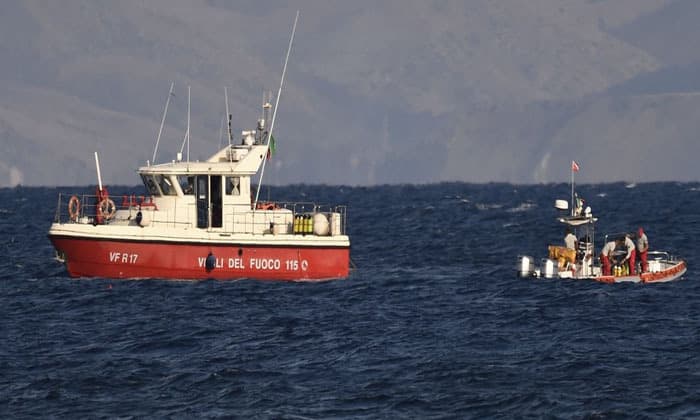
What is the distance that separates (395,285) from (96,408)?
21602 millimetres

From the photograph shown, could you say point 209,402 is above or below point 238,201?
below

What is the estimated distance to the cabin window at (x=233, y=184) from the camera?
1843 inches

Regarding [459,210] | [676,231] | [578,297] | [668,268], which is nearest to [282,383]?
[578,297]

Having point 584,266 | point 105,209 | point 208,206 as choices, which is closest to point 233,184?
point 208,206

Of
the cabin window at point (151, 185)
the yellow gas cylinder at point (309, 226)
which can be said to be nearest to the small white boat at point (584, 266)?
the yellow gas cylinder at point (309, 226)

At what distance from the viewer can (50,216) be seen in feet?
336

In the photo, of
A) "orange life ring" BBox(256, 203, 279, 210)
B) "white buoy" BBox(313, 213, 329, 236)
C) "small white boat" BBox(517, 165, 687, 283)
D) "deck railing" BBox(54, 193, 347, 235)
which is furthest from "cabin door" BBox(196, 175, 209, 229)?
"small white boat" BBox(517, 165, 687, 283)

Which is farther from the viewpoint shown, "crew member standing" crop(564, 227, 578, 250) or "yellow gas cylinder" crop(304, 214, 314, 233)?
"crew member standing" crop(564, 227, 578, 250)

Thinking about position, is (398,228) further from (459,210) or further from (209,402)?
(209,402)

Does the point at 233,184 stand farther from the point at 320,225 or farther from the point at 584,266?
the point at 584,266

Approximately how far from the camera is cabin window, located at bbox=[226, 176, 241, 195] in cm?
4681

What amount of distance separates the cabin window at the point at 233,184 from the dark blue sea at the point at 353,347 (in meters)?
3.15

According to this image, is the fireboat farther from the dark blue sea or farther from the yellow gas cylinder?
the dark blue sea

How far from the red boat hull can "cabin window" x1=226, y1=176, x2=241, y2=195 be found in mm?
2050
